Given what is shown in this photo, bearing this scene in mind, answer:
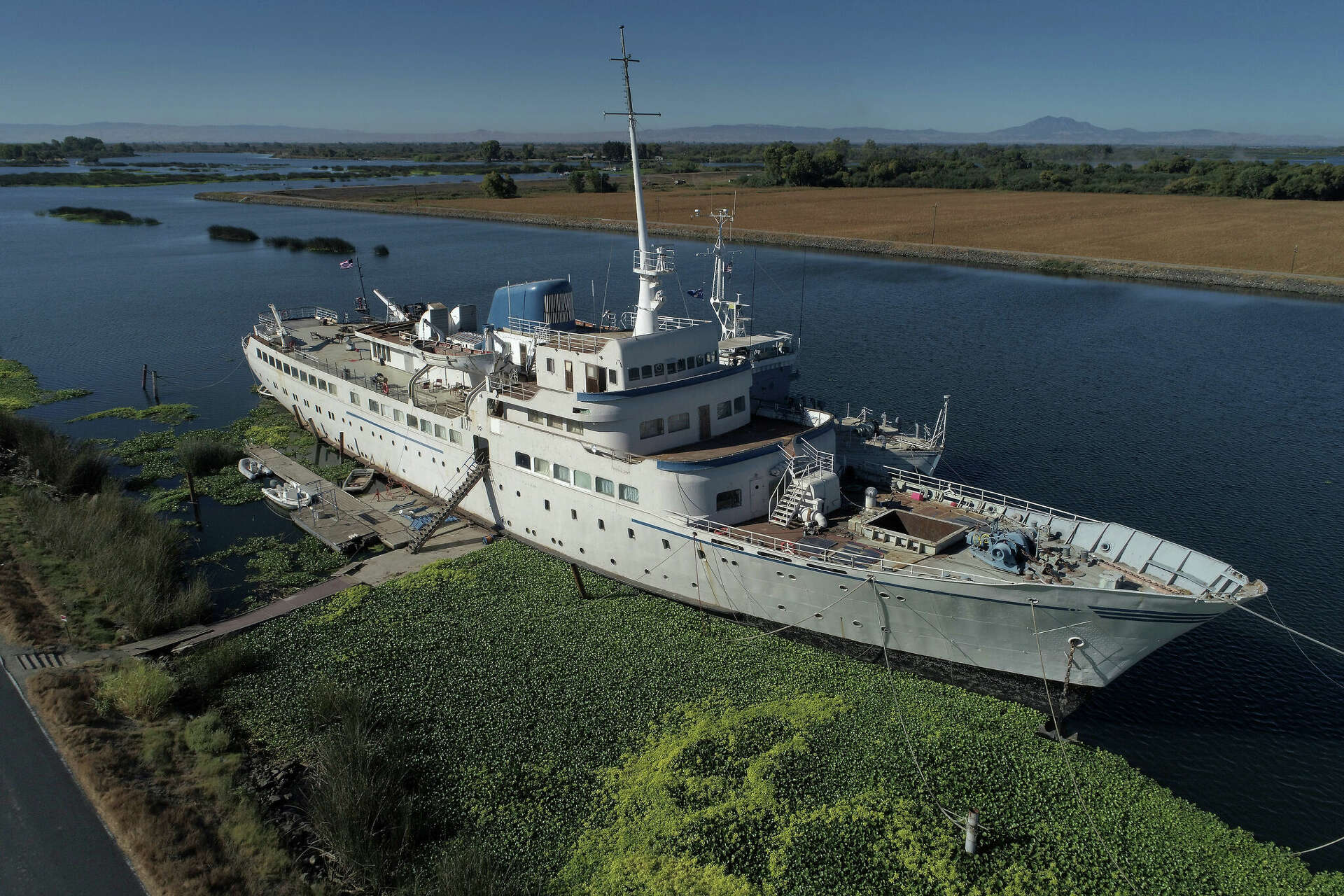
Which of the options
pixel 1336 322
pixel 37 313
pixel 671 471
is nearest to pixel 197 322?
pixel 37 313

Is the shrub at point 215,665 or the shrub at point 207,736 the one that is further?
the shrub at point 215,665

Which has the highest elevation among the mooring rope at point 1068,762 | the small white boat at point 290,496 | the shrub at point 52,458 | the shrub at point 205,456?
the shrub at point 52,458

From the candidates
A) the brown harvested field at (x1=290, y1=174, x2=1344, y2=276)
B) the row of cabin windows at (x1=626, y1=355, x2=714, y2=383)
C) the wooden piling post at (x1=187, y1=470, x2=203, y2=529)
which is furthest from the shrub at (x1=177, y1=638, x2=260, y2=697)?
the brown harvested field at (x1=290, y1=174, x2=1344, y2=276)

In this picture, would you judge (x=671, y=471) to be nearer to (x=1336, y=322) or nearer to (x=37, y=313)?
(x=1336, y=322)

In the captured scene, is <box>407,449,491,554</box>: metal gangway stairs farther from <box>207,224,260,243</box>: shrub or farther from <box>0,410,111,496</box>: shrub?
<box>207,224,260,243</box>: shrub

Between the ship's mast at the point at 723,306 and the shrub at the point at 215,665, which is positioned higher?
the ship's mast at the point at 723,306

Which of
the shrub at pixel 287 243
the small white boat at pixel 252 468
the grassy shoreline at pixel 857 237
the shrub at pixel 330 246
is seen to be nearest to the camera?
the small white boat at pixel 252 468

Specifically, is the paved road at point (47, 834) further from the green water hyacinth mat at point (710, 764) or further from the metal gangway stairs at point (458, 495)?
the metal gangway stairs at point (458, 495)

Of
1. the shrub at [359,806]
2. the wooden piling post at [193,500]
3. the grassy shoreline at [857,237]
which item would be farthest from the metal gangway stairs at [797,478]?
the grassy shoreline at [857,237]
